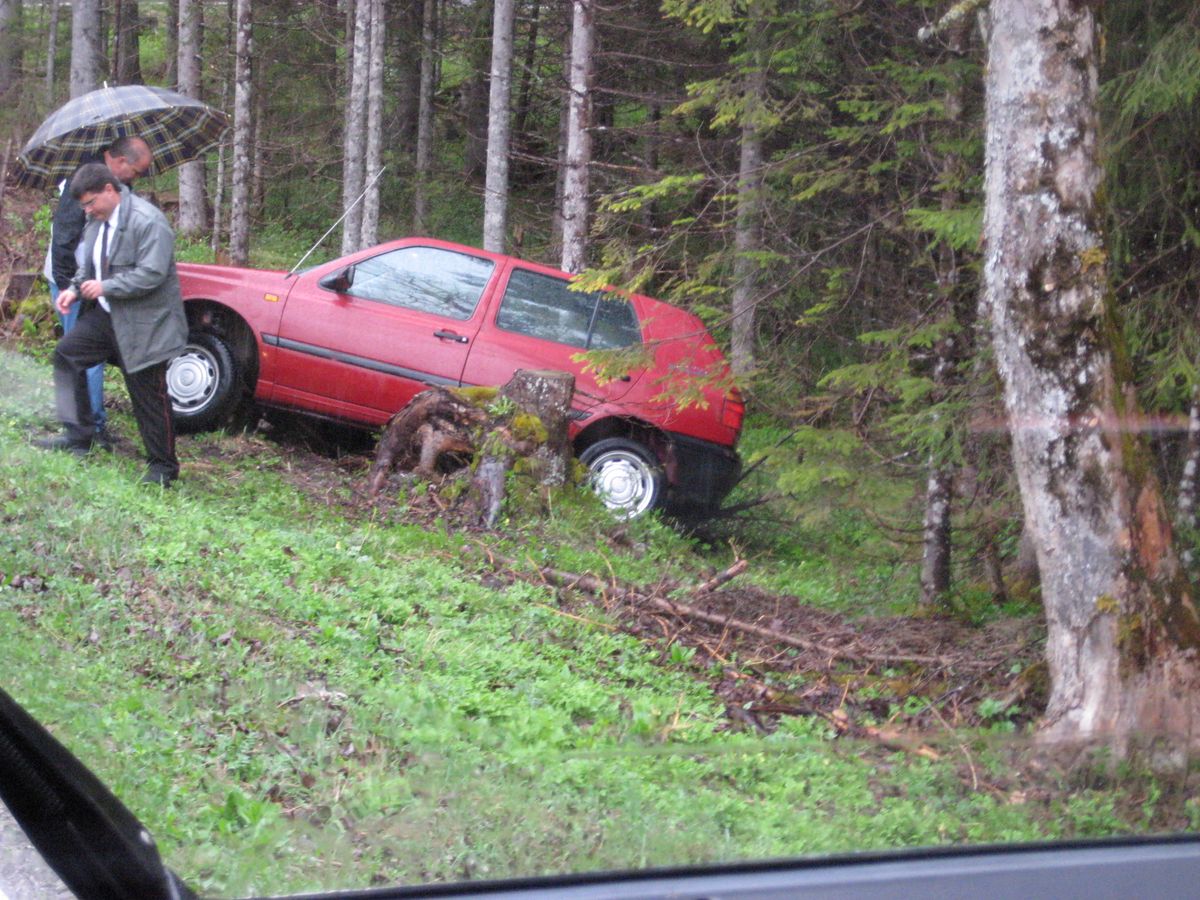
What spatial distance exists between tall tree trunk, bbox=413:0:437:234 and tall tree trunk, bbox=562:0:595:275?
7770 millimetres

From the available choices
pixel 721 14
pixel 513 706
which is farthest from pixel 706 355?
pixel 513 706

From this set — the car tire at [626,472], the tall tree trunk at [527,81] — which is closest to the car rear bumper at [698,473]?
the car tire at [626,472]

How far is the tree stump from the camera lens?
8047mm

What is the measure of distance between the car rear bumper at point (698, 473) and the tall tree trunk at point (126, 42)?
17.5 meters

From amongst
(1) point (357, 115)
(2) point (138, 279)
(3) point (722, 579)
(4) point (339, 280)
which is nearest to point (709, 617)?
(3) point (722, 579)

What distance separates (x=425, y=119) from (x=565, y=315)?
13525 mm

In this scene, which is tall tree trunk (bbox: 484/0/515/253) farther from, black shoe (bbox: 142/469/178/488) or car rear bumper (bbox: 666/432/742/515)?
black shoe (bbox: 142/469/178/488)

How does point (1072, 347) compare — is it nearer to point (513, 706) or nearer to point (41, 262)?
point (513, 706)

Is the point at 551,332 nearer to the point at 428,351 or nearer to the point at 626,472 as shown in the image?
the point at 428,351

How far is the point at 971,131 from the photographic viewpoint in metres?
7.11

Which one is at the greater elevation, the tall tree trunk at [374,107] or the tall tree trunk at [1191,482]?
the tall tree trunk at [374,107]

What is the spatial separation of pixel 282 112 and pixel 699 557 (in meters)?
17.7

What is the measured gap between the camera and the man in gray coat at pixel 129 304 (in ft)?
22.2

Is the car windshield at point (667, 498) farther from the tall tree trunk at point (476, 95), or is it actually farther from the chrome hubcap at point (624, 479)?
the tall tree trunk at point (476, 95)
